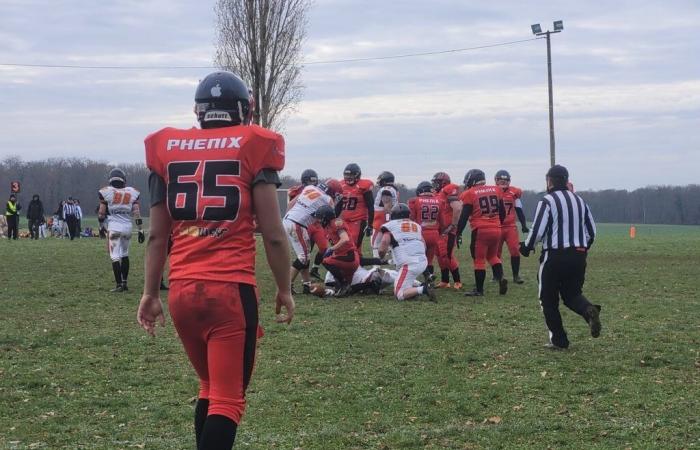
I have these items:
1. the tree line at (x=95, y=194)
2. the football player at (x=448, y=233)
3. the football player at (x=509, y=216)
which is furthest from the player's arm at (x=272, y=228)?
the tree line at (x=95, y=194)

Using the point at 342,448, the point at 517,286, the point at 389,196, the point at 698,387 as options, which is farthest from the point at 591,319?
the point at 389,196

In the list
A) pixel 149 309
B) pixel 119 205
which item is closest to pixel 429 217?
pixel 119 205

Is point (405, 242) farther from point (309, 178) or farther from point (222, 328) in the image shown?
point (222, 328)

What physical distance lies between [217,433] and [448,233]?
462 inches

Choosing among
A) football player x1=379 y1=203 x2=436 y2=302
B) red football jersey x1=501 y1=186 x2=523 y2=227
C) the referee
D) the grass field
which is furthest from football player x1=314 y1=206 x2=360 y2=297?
the referee

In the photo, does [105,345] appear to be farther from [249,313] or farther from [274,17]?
[274,17]

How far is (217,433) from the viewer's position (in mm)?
3945

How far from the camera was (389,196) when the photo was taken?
1648 centimetres

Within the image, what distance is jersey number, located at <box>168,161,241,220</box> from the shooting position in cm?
409

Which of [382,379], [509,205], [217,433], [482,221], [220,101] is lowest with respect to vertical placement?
[382,379]

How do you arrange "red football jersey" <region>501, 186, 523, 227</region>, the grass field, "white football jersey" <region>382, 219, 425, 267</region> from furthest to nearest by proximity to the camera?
1. "red football jersey" <region>501, 186, 523, 227</region>
2. "white football jersey" <region>382, 219, 425, 267</region>
3. the grass field

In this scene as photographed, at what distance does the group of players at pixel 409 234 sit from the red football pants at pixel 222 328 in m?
9.24

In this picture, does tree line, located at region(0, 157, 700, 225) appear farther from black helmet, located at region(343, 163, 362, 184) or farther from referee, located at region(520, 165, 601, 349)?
referee, located at region(520, 165, 601, 349)

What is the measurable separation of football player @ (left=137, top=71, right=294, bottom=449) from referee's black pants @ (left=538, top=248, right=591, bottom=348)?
528 centimetres
